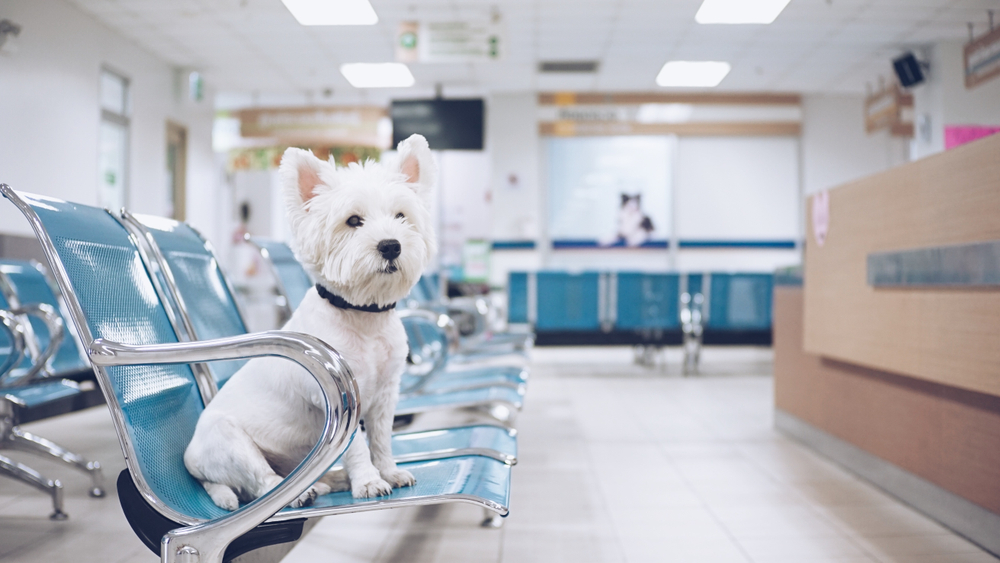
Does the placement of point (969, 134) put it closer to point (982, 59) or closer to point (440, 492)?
point (440, 492)

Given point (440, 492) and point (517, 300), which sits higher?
point (517, 300)

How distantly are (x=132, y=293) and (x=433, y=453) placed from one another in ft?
2.31

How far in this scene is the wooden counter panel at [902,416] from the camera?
74.6 inches

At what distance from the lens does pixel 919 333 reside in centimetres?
214

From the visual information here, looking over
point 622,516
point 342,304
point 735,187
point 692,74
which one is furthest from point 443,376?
point 735,187

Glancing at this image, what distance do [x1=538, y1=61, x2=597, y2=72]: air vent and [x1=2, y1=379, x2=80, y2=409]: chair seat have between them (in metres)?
6.70

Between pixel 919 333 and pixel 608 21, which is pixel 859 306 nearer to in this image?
pixel 919 333

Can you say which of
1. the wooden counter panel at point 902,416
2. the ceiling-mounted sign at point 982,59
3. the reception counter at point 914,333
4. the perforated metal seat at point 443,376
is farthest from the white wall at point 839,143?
the perforated metal seat at point 443,376

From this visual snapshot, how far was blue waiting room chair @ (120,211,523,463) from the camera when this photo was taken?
4.74 feet

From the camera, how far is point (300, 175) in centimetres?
118

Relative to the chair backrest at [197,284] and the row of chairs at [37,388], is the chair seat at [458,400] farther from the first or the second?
the row of chairs at [37,388]

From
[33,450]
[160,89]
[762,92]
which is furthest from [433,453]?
[762,92]

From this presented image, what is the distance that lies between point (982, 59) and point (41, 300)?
7391mm

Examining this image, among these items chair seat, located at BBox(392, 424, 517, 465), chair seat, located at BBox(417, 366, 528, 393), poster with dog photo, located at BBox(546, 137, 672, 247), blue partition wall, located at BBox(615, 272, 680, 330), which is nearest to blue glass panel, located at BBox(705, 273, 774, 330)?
blue partition wall, located at BBox(615, 272, 680, 330)
